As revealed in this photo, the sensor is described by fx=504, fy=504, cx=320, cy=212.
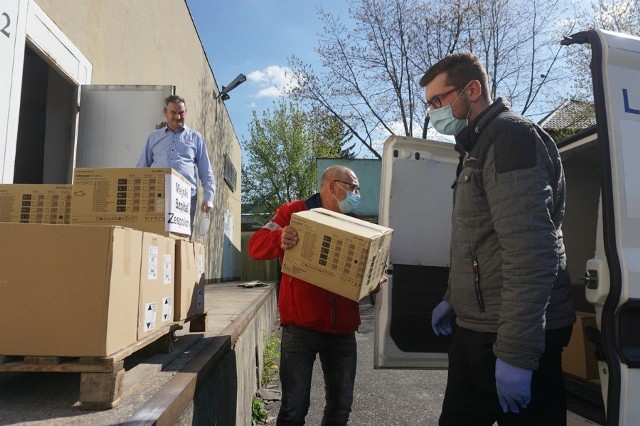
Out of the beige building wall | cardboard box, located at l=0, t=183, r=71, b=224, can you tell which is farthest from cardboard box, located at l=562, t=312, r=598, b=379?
the beige building wall

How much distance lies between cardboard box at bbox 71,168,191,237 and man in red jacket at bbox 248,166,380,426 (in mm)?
561

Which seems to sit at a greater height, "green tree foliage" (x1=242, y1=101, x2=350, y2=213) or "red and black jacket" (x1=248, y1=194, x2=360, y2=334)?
"green tree foliage" (x1=242, y1=101, x2=350, y2=213)

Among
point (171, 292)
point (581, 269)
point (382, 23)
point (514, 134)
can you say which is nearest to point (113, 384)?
point (171, 292)

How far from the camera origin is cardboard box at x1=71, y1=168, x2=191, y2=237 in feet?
9.36

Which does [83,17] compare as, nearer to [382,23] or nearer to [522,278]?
[522,278]

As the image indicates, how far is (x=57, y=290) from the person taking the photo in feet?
6.40

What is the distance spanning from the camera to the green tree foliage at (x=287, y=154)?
2842cm

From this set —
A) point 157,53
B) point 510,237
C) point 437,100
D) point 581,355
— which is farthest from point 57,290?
point 157,53

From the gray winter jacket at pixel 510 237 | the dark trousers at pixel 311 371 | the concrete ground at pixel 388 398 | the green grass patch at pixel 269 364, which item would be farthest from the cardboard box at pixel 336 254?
the green grass patch at pixel 269 364

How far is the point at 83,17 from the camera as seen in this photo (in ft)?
18.9

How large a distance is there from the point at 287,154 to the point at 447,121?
87.6ft

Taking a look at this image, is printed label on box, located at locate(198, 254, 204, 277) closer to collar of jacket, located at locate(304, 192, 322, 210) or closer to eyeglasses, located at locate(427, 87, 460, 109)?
collar of jacket, located at locate(304, 192, 322, 210)

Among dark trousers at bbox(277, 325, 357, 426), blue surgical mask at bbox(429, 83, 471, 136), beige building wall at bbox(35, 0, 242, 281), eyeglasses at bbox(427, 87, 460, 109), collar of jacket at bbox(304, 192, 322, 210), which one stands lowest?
dark trousers at bbox(277, 325, 357, 426)

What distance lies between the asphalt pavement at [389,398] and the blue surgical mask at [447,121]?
9.78 feet
